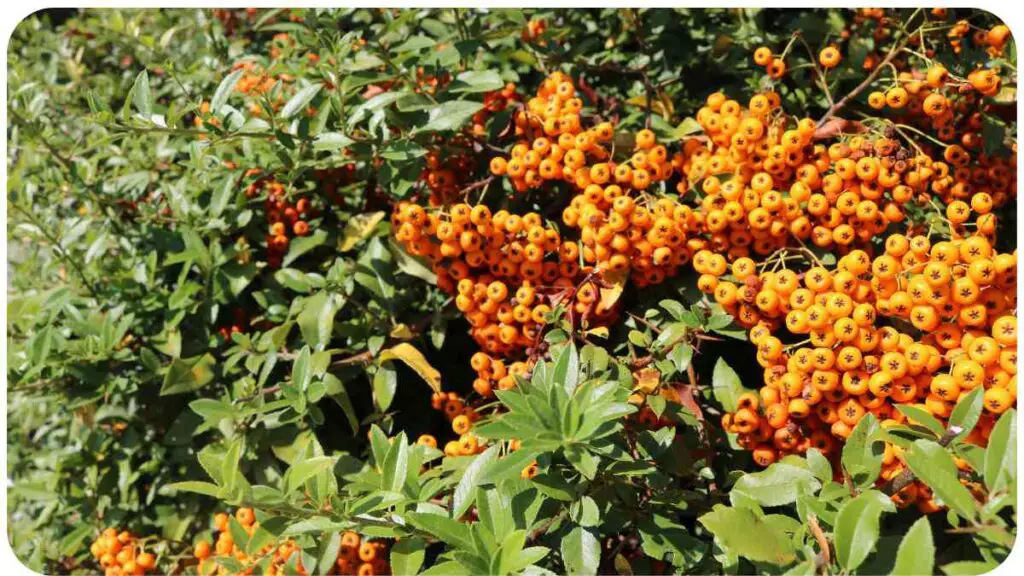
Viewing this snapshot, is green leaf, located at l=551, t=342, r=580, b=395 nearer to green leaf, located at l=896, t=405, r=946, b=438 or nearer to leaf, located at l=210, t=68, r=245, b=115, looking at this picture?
green leaf, located at l=896, t=405, r=946, b=438

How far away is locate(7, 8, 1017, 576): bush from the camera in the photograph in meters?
1.74

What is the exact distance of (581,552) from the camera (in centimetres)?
174

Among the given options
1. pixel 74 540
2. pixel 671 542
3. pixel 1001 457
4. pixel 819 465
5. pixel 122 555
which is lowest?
pixel 74 540

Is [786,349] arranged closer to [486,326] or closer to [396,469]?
[486,326]

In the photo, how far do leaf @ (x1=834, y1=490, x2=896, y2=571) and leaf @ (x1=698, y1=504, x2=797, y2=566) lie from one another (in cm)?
14

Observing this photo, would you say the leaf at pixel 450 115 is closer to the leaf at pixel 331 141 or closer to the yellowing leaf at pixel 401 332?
the leaf at pixel 331 141

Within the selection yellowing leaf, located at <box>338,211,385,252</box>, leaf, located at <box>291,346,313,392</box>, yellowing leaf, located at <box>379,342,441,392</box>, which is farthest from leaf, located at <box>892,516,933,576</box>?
yellowing leaf, located at <box>338,211,385,252</box>

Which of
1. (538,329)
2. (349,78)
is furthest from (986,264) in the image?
(349,78)

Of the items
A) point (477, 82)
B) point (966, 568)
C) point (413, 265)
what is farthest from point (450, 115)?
point (966, 568)

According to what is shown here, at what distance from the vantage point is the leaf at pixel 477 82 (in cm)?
247

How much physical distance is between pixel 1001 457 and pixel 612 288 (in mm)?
1040

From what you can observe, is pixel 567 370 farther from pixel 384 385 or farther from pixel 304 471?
pixel 384 385

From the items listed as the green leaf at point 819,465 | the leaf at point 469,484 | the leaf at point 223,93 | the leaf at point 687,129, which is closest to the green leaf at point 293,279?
the leaf at point 223,93

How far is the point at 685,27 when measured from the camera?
2.99m
